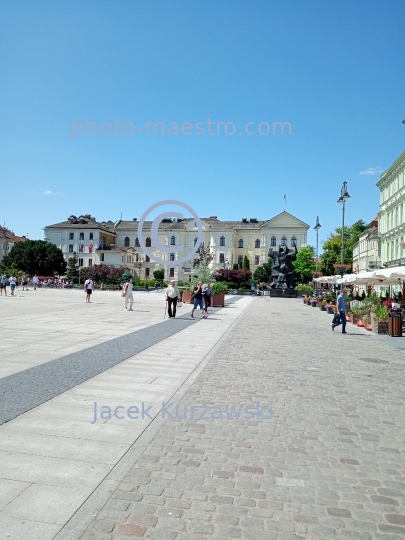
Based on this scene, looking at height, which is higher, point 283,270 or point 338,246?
point 338,246

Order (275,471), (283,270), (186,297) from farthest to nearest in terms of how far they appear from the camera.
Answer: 1. (283,270)
2. (186,297)
3. (275,471)

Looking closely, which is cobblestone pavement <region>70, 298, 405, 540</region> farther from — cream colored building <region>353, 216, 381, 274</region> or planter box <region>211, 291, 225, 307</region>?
cream colored building <region>353, 216, 381, 274</region>

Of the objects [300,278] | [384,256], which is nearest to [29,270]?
[300,278]

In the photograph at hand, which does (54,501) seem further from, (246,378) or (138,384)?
(246,378)

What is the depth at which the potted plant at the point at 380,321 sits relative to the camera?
1692 centimetres

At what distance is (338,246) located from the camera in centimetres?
9638

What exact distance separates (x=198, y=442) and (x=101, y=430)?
3.81 ft

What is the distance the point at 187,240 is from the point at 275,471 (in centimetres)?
9451

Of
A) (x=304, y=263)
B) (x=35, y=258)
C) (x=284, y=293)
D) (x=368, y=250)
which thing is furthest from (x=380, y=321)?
(x=35, y=258)

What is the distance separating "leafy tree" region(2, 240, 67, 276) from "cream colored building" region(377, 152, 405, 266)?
198 ft

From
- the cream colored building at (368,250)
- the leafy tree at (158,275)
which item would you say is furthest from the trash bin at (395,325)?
the leafy tree at (158,275)

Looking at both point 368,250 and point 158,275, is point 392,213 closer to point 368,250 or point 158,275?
point 368,250

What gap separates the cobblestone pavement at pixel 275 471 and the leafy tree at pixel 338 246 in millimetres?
87157

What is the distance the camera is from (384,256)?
56.9 metres
